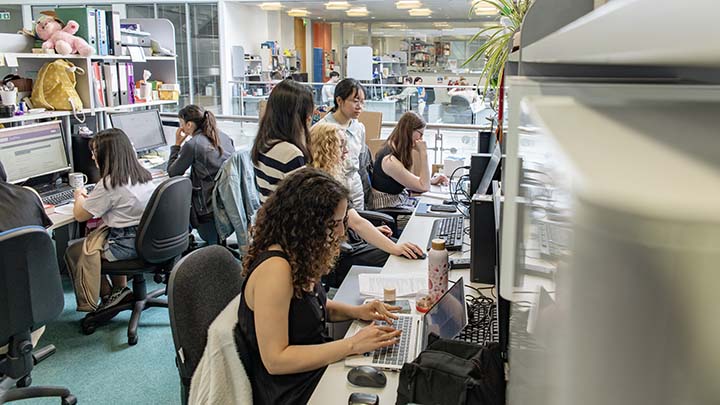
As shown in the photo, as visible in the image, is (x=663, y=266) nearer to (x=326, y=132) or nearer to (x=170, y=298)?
(x=170, y=298)

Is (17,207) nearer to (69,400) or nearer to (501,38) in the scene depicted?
(69,400)

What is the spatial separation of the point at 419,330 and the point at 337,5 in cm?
1051

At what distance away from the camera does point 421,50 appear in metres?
15.4

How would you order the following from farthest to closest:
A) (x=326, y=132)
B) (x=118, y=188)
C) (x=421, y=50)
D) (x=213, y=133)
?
(x=421, y=50) < (x=213, y=133) < (x=118, y=188) < (x=326, y=132)

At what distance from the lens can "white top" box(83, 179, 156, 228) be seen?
3139 millimetres

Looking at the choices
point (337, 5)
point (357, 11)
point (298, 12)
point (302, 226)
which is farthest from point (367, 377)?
point (298, 12)

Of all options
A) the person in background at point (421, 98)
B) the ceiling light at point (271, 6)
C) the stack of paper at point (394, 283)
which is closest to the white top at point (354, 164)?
the stack of paper at point (394, 283)

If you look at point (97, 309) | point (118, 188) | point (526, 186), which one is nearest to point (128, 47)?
point (118, 188)

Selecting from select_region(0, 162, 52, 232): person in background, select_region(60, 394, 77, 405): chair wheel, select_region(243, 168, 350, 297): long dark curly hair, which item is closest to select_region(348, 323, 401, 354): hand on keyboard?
select_region(243, 168, 350, 297): long dark curly hair

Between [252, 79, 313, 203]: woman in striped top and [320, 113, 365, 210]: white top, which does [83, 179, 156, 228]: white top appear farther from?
[320, 113, 365, 210]: white top

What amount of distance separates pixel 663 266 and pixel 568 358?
0.16 ft

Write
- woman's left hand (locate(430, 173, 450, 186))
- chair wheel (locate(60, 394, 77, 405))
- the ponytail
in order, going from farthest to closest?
1. woman's left hand (locate(430, 173, 450, 186))
2. the ponytail
3. chair wheel (locate(60, 394, 77, 405))

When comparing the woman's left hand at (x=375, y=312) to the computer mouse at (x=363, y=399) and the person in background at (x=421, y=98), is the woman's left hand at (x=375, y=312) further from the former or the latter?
the person in background at (x=421, y=98)

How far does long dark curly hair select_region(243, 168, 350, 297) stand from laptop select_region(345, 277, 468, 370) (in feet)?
0.88
